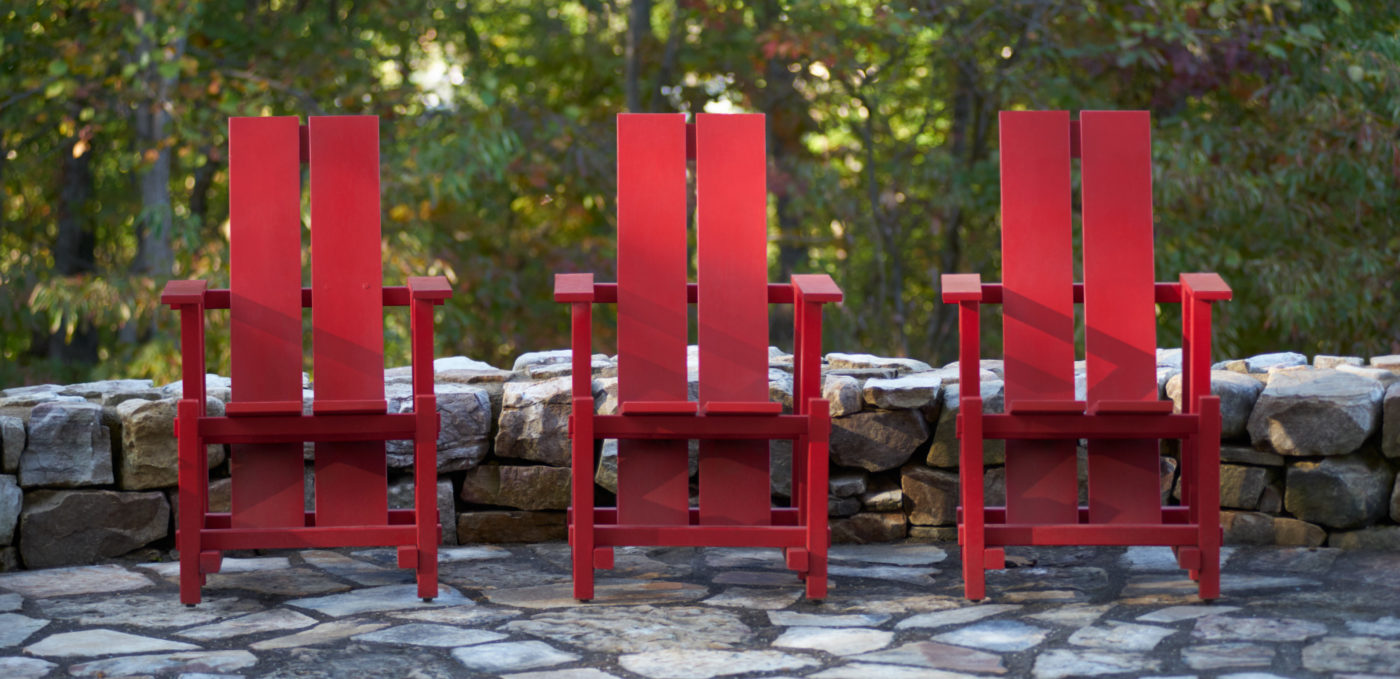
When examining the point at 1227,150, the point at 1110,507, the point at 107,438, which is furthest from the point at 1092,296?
the point at 1227,150

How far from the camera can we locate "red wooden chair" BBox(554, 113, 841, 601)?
275 centimetres

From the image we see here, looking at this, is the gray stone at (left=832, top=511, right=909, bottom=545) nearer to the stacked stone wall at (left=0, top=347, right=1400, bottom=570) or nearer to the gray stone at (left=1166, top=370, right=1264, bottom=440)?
the stacked stone wall at (left=0, top=347, right=1400, bottom=570)

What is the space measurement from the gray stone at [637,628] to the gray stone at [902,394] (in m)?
0.88

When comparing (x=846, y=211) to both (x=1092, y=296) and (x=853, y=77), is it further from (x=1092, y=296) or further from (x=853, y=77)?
(x=1092, y=296)

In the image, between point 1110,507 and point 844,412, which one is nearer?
point 1110,507

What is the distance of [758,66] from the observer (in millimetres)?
8102

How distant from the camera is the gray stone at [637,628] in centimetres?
242

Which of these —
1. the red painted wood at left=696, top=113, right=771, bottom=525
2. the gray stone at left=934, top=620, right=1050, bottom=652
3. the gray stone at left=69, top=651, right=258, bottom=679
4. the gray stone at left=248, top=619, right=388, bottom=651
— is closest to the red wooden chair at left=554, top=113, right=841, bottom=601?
the red painted wood at left=696, top=113, right=771, bottom=525

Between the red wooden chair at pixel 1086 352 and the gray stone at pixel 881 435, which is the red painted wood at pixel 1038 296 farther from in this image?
the gray stone at pixel 881 435

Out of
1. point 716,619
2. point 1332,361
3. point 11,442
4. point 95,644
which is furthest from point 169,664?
point 1332,361

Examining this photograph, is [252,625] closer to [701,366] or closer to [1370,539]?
[701,366]

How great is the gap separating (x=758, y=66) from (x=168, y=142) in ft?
11.4

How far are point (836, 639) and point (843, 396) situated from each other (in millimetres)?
989

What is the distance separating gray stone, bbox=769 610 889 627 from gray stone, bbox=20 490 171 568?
1.63 m
